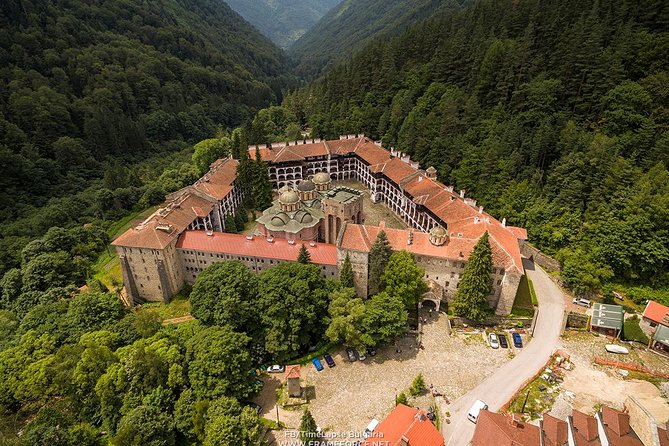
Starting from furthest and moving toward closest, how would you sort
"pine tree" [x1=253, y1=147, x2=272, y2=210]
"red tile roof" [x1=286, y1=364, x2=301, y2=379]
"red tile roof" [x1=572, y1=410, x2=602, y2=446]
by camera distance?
1. "pine tree" [x1=253, y1=147, x2=272, y2=210]
2. "red tile roof" [x1=286, y1=364, x2=301, y2=379]
3. "red tile roof" [x1=572, y1=410, x2=602, y2=446]

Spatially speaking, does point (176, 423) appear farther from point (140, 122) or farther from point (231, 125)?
point (231, 125)

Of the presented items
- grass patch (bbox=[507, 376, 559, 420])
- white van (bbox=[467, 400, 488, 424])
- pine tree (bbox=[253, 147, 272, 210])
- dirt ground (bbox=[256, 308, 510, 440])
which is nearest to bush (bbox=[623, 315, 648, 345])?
grass patch (bbox=[507, 376, 559, 420])

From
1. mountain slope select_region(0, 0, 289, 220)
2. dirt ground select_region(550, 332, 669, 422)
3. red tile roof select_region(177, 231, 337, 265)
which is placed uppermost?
mountain slope select_region(0, 0, 289, 220)

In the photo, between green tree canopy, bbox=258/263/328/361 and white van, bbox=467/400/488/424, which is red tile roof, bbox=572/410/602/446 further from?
green tree canopy, bbox=258/263/328/361

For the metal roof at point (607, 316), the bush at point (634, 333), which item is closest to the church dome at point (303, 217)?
the metal roof at point (607, 316)

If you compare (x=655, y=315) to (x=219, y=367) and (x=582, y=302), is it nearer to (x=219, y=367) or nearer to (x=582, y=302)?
(x=582, y=302)

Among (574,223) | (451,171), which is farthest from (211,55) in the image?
(574,223)

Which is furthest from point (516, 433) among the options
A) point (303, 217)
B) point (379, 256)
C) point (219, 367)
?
point (303, 217)
